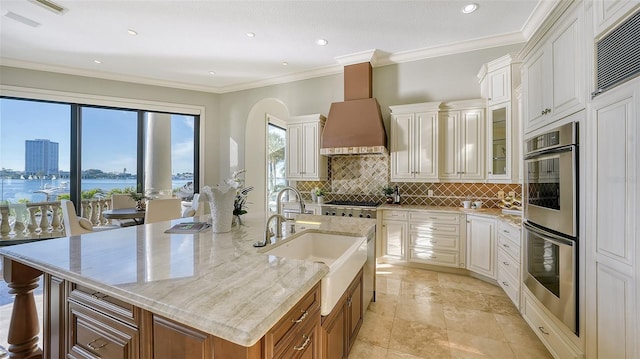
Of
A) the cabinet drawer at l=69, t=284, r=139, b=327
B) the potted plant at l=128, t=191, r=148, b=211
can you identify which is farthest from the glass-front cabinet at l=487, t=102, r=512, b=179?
the potted plant at l=128, t=191, r=148, b=211

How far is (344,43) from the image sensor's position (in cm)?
361

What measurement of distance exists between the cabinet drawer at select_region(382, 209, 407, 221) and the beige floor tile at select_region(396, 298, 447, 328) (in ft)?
3.98

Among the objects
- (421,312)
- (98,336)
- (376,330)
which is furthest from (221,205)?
(421,312)

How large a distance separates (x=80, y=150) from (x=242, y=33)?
377 centimetres

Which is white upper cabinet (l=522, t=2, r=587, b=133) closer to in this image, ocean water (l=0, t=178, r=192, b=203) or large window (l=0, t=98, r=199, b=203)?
large window (l=0, t=98, r=199, b=203)

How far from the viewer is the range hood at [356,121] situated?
3.76 metres

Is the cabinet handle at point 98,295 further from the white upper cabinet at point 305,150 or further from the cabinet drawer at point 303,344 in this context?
the white upper cabinet at point 305,150

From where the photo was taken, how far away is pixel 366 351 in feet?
6.26

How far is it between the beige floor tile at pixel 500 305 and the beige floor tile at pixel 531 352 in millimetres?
486

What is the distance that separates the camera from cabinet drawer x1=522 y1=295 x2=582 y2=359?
5.07 feet

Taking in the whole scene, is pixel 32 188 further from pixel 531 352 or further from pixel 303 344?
pixel 531 352

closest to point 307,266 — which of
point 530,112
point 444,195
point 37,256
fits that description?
point 37,256

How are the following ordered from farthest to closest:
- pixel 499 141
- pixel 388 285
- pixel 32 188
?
pixel 32 188, pixel 499 141, pixel 388 285

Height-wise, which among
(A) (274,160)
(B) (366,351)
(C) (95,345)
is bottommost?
(B) (366,351)
